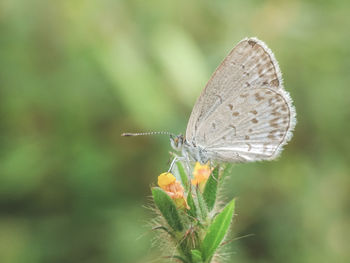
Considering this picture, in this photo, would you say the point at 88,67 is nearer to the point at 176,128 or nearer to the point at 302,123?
the point at 176,128

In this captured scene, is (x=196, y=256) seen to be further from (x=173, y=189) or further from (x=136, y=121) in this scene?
(x=136, y=121)

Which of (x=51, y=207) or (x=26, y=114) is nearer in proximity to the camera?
(x=51, y=207)

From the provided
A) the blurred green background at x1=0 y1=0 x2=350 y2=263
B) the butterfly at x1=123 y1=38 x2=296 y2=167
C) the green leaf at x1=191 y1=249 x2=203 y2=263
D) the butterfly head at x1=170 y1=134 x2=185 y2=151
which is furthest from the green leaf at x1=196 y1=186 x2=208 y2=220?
the blurred green background at x1=0 y1=0 x2=350 y2=263

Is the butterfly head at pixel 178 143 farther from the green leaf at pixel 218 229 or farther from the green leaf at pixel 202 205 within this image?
the green leaf at pixel 218 229

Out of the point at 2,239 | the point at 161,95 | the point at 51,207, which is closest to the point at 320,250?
the point at 161,95

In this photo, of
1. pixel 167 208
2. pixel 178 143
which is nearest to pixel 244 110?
pixel 178 143

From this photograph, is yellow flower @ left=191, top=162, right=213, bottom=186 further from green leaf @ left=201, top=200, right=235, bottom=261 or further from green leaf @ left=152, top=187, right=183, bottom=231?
green leaf @ left=201, top=200, right=235, bottom=261

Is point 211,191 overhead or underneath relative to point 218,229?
overhead
